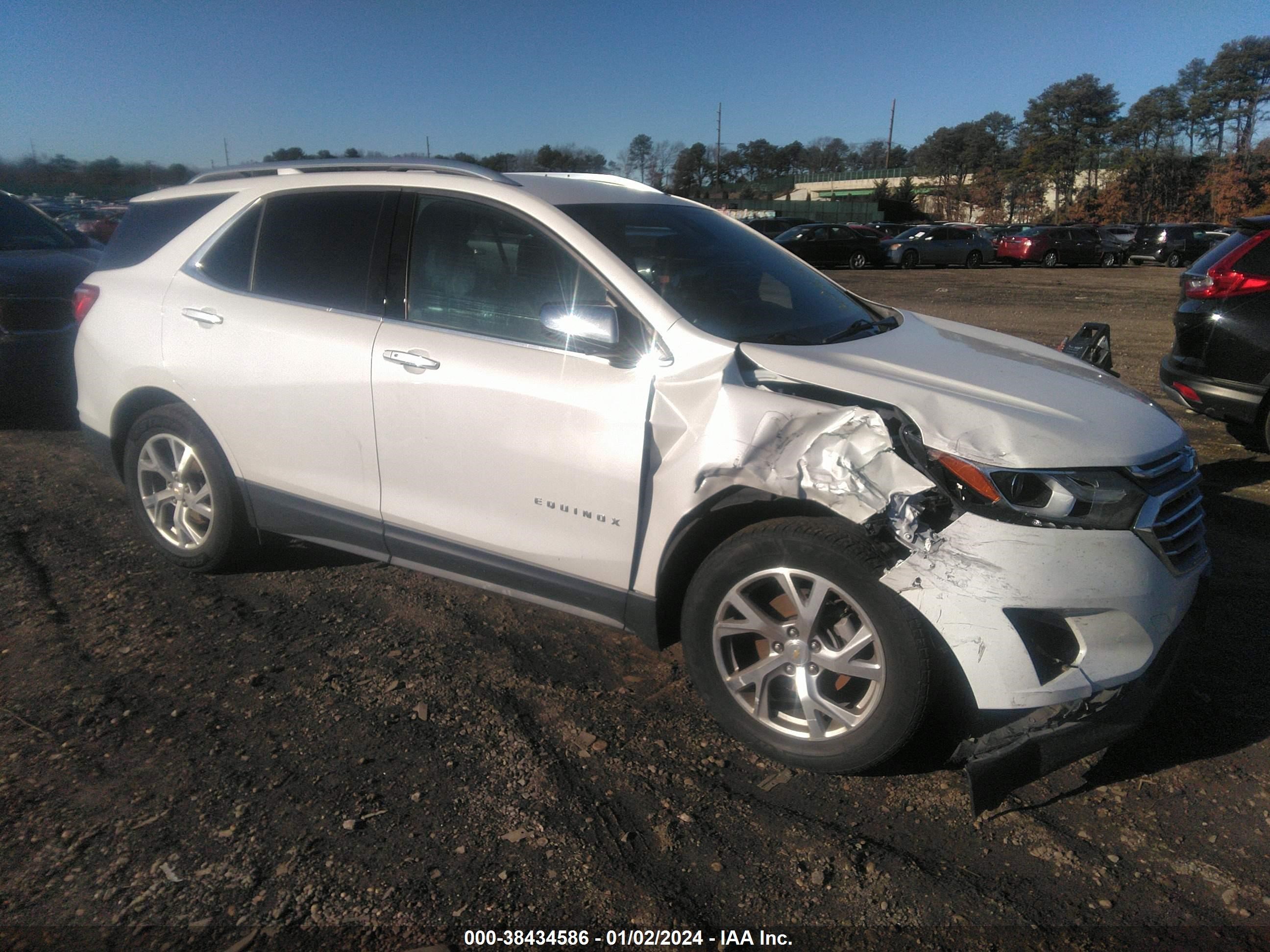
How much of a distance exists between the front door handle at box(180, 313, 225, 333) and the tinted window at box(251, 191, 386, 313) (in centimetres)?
21

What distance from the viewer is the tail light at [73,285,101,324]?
4.54 meters

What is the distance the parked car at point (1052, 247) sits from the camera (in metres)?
33.3

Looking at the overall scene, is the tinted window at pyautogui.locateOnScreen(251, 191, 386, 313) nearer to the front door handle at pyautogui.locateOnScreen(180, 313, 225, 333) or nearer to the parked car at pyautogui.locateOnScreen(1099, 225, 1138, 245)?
the front door handle at pyautogui.locateOnScreen(180, 313, 225, 333)

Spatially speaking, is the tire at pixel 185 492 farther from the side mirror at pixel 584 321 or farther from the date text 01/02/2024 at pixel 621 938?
the date text 01/02/2024 at pixel 621 938

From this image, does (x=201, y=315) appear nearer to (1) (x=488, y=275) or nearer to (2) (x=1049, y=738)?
(1) (x=488, y=275)

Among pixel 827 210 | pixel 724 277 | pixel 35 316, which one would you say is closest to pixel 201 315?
pixel 724 277

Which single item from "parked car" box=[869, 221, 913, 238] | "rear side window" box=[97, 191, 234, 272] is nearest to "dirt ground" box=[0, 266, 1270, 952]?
"rear side window" box=[97, 191, 234, 272]

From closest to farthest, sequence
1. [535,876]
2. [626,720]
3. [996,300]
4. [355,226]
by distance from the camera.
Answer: [535,876], [626,720], [355,226], [996,300]

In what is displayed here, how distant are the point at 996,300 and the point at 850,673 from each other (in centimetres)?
1772

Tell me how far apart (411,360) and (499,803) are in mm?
1651

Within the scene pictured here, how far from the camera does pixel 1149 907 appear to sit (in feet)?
7.82

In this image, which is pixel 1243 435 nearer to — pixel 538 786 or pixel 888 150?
pixel 538 786

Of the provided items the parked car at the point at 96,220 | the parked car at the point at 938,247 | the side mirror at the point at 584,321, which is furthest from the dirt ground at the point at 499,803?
the parked car at the point at 938,247

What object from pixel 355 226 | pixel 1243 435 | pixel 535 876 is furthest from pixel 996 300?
pixel 535 876
